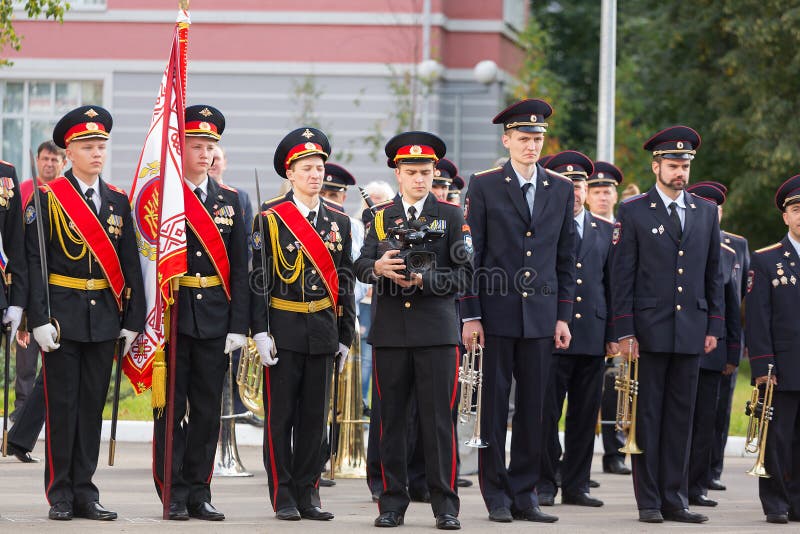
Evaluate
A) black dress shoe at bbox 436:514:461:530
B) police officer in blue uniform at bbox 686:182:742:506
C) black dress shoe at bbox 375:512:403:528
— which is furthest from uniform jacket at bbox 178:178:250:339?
police officer in blue uniform at bbox 686:182:742:506

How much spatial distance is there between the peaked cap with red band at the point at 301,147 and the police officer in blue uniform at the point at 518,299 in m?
1.06

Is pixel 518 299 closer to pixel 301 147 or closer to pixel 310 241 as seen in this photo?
pixel 310 241

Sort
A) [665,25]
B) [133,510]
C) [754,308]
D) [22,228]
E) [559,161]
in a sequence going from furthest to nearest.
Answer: [665,25] → [559,161] → [754,308] → [133,510] → [22,228]

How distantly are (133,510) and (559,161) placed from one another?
4.25 meters

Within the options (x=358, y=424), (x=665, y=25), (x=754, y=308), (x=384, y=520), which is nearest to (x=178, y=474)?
(x=384, y=520)

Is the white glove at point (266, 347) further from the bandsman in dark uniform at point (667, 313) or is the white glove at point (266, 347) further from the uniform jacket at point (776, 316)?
the uniform jacket at point (776, 316)

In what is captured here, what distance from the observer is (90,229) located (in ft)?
29.8

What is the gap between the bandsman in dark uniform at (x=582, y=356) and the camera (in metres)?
11.0

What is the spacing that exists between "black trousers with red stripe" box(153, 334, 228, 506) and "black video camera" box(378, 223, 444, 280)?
1.22 metres

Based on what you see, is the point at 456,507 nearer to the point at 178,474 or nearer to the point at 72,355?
the point at 178,474

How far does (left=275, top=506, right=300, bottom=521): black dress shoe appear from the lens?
30.5 ft

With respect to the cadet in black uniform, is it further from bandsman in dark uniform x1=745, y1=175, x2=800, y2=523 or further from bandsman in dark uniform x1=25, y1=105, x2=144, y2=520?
bandsman in dark uniform x1=745, y1=175, x2=800, y2=523

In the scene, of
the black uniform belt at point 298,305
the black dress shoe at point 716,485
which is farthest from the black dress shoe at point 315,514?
the black dress shoe at point 716,485

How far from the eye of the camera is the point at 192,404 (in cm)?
930
